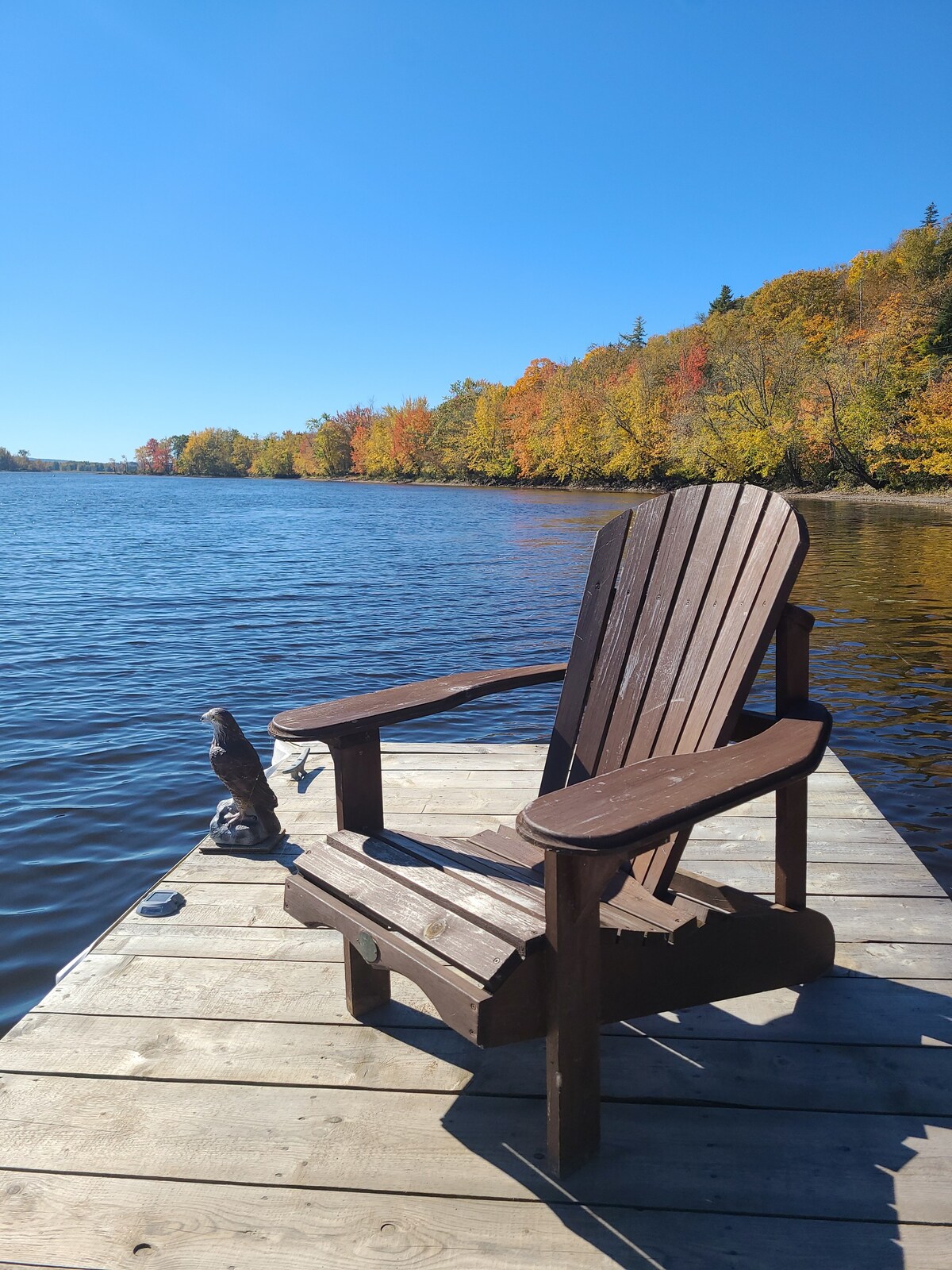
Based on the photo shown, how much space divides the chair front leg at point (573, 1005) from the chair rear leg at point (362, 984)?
56 centimetres

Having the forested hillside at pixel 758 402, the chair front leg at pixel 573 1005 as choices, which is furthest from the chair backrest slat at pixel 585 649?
the forested hillside at pixel 758 402

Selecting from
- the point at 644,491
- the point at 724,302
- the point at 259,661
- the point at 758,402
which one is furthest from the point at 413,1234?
the point at 724,302

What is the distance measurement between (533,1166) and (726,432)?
35.5 meters

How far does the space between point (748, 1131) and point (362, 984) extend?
2.71ft

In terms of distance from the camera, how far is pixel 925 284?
3544 cm

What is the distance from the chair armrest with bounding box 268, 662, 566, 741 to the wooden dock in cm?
66

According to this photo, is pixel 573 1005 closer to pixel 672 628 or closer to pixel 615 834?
pixel 615 834

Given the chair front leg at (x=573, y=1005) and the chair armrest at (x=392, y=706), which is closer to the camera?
the chair front leg at (x=573, y=1005)

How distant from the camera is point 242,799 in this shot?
283 centimetres

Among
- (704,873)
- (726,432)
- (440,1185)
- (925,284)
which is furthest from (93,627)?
(925,284)

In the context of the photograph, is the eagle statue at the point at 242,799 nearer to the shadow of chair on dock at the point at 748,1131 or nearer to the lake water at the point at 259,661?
the lake water at the point at 259,661

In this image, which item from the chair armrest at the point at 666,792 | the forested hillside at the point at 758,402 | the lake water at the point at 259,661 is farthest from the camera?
the forested hillside at the point at 758,402

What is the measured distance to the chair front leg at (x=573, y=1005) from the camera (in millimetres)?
1373

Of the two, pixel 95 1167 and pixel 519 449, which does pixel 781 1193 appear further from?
pixel 519 449
